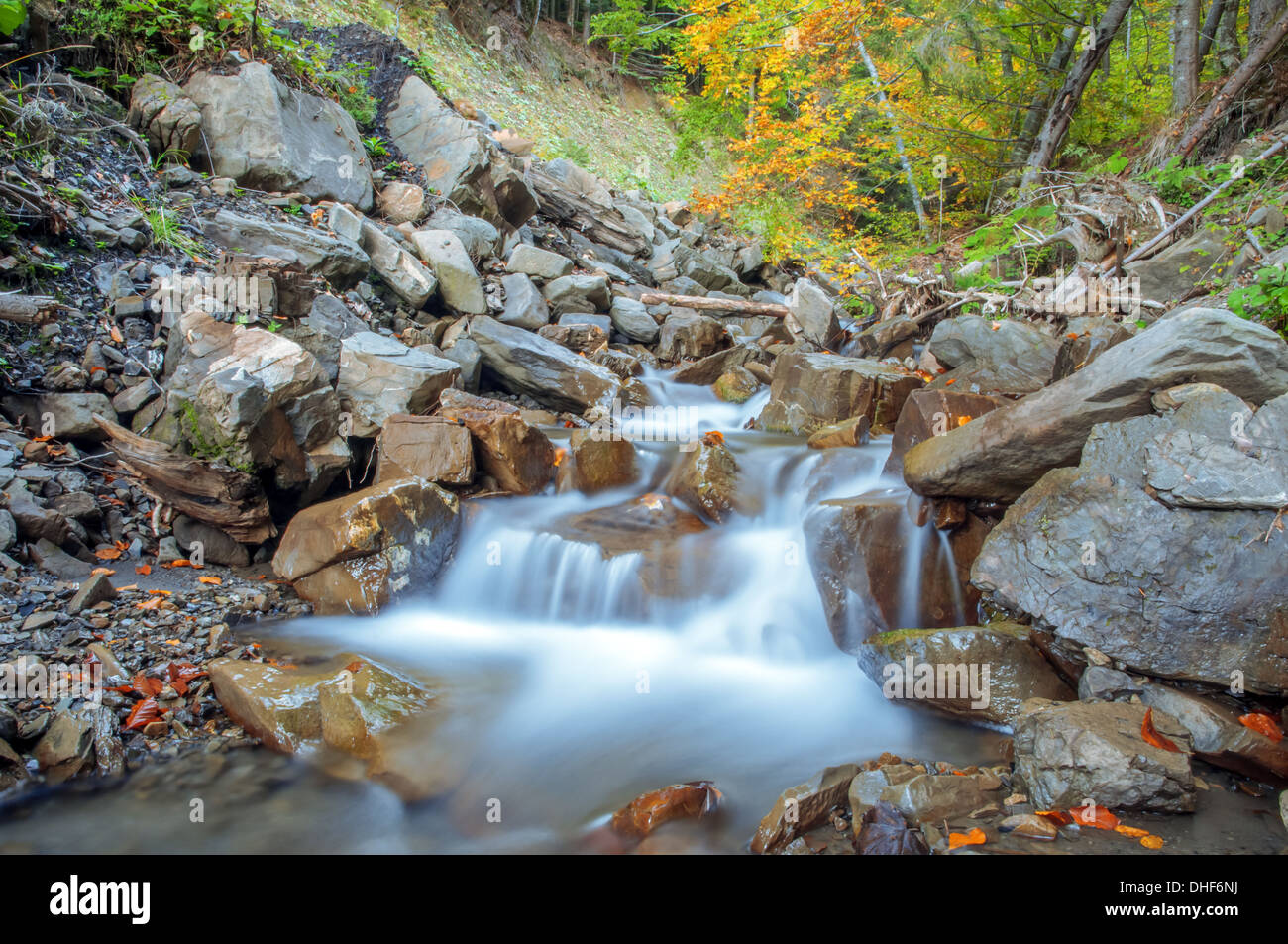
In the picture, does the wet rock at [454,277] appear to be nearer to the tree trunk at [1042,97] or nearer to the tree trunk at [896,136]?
the tree trunk at [896,136]

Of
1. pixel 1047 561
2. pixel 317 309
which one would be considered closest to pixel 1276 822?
pixel 1047 561

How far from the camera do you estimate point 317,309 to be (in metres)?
7.44

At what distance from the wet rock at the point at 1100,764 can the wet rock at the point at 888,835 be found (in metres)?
0.72

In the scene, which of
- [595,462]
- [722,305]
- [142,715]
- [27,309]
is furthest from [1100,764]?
[722,305]

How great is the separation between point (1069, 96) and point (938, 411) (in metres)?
9.32

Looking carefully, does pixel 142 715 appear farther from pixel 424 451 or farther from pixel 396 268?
pixel 396 268

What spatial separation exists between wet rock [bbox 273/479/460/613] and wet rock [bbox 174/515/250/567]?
323 mm

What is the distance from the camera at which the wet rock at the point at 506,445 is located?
22.4ft

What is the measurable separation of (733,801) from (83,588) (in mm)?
4417

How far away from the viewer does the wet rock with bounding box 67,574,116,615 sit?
14.9 feet

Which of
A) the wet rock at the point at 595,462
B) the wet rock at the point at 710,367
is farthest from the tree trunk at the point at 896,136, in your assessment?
the wet rock at the point at 595,462

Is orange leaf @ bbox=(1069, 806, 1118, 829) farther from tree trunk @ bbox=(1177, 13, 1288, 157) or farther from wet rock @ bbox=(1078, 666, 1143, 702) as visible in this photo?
tree trunk @ bbox=(1177, 13, 1288, 157)

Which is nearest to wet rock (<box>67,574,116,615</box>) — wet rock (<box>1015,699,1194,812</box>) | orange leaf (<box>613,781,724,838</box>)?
orange leaf (<box>613,781,724,838</box>)

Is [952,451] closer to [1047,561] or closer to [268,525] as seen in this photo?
[1047,561]
